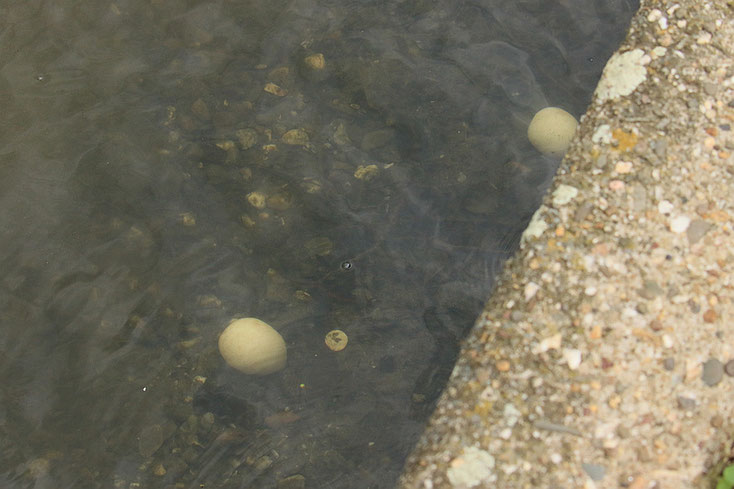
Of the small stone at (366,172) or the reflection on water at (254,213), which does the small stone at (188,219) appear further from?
the small stone at (366,172)

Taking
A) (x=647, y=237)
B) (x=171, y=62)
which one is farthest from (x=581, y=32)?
(x=171, y=62)

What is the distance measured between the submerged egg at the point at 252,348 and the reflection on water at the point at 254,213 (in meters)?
0.06

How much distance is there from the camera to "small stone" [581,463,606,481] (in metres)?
2.09

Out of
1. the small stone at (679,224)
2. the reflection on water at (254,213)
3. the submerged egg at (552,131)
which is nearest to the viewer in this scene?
the small stone at (679,224)

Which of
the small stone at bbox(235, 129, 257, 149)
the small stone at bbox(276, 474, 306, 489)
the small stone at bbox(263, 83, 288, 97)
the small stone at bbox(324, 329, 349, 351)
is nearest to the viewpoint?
the small stone at bbox(276, 474, 306, 489)

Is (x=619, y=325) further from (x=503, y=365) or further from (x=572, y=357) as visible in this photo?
(x=503, y=365)

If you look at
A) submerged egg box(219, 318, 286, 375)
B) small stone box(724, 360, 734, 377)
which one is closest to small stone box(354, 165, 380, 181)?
submerged egg box(219, 318, 286, 375)

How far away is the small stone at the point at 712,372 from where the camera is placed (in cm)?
221

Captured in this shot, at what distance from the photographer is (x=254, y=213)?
11.9 feet

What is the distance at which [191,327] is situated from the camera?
340cm

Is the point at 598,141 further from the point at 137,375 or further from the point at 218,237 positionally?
the point at 137,375

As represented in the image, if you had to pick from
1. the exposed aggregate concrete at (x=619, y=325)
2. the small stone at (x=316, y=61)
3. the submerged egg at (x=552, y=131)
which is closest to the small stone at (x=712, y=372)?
the exposed aggregate concrete at (x=619, y=325)

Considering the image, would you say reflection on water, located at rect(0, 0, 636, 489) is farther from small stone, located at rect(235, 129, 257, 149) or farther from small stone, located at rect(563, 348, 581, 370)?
small stone, located at rect(563, 348, 581, 370)

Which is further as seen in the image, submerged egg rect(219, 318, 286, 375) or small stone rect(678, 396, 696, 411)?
submerged egg rect(219, 318, 286, 375)
